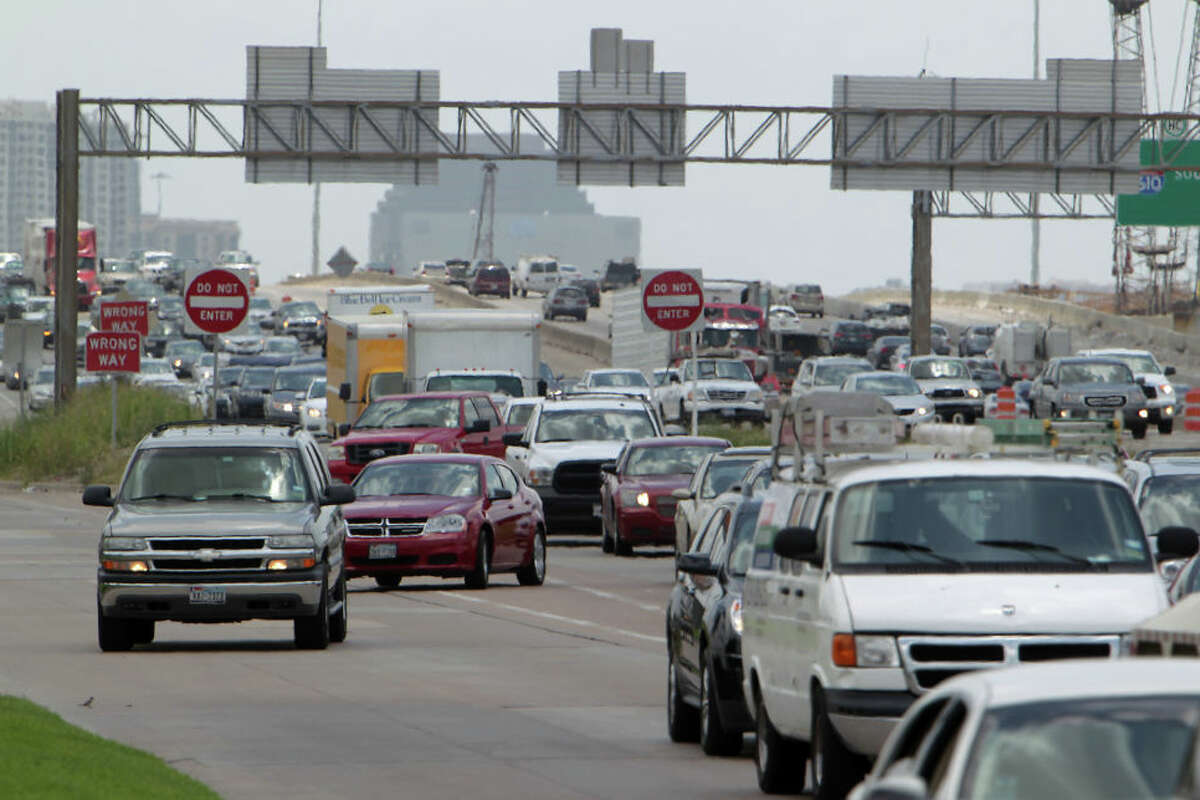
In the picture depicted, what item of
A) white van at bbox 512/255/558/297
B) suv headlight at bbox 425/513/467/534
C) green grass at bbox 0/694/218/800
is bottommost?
green grass at bbox 0/694/218/800

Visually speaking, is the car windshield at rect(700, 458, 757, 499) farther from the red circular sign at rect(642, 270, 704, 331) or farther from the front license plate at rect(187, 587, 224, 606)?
the front license plate at rect(187, 587, 224, 606)

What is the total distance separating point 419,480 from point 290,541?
7906mm

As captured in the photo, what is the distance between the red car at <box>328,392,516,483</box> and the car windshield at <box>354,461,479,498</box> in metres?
8.27

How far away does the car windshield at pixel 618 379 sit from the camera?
193ft

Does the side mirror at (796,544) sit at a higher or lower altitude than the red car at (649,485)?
higher

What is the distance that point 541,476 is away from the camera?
3416 cm

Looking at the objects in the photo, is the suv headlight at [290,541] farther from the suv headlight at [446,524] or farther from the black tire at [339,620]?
the suv headlight at [446,524]

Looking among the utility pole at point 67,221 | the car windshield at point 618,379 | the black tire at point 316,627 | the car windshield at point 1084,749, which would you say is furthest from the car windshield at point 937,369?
the car windshield at point 1084,749

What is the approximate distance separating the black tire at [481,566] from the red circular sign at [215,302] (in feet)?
20.6

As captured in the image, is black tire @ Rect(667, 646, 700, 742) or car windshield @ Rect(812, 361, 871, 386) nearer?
black tire @ Rect(667, 646, 700, 742)

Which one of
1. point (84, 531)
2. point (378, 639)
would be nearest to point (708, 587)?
point (378, 639)

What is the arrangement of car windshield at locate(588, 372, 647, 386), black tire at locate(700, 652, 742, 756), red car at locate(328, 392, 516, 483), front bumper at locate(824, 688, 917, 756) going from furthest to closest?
car windshield at locate(588, 372, 647, 386), red car at locate(328, 392, 516, 483), black tire at locate(700, 652, 742, 756), front bumper at locate(824, 688, 917, 756)

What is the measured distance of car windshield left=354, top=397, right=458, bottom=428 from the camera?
37.3 m

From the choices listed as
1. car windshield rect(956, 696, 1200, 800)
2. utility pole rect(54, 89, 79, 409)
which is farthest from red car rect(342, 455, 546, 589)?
car windshield rect(956, 696, 1200, 800)
